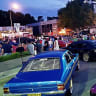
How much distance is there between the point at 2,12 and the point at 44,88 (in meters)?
75.8

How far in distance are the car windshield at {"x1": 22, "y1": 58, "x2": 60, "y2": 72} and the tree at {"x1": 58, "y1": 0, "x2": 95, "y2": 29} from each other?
43.7 metres

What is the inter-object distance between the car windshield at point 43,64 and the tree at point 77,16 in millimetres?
43668

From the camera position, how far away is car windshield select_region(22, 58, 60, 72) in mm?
5706

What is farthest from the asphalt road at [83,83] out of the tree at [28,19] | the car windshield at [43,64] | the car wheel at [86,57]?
the tree at [28,19]

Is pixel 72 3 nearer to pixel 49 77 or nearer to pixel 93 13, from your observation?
pixel 93 13

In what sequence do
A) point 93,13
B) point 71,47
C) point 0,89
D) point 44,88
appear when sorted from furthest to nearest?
point 93,13 < point 71,47 < point 0,89 < point 44,88

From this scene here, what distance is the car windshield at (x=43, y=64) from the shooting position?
5706 millimetres

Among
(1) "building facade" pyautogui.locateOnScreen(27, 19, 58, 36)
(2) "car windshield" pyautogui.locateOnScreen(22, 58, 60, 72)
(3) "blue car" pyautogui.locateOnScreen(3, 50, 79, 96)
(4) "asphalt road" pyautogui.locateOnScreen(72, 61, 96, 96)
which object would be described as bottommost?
(4) "asphalt road" pyautogui.locateOnScreen(72, 61, 96, 96)

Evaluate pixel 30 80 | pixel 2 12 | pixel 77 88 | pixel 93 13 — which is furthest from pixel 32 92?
pixel 2 12

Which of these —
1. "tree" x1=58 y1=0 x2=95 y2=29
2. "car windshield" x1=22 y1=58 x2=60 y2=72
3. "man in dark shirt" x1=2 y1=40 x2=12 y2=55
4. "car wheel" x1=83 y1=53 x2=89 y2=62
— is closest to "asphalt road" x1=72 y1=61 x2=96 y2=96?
"car windshield" x1=22 y1=58 x2=60 y2=72

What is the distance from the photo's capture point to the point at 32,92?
4730 millimetres

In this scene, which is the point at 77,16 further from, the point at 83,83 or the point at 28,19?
the point at 83,83

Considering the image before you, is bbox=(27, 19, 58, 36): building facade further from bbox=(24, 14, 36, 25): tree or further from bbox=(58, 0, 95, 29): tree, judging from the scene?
bbox=(24, 14, 36, 25): tree

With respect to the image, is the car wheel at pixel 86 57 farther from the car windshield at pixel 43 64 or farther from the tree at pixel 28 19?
the tree at pixel 28 19
